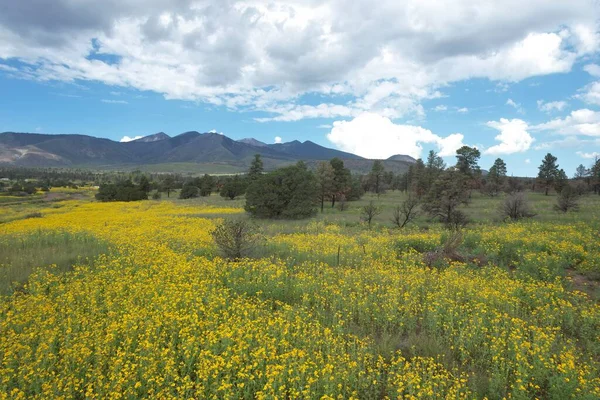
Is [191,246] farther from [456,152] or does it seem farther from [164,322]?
[456,152]

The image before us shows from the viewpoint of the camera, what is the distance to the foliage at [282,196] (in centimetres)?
3331

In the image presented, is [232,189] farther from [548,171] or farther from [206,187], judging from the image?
[548,171]

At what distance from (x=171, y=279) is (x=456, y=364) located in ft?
26.4

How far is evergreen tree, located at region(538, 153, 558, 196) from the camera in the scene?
62.8 meters

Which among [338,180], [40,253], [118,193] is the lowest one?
[118,193]

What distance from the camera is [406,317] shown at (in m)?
8.13

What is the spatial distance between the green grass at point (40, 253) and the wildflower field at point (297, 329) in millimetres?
149

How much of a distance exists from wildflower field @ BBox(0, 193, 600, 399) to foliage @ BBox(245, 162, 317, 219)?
19.2 meters

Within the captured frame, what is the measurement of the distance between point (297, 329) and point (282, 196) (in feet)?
88.8

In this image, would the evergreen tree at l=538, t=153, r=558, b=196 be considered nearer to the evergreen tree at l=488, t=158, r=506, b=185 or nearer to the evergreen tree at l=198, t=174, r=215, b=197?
the evergreen tree at l=488, t=158, r=506, b=185

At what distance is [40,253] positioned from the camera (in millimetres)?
13367

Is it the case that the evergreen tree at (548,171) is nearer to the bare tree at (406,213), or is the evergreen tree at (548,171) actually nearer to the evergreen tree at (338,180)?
the evergreen tree at (338,180)

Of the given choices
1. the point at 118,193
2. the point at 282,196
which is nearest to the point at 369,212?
the point at 282,196

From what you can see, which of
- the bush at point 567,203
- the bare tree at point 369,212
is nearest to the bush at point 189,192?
the bare tree at point 369,212
